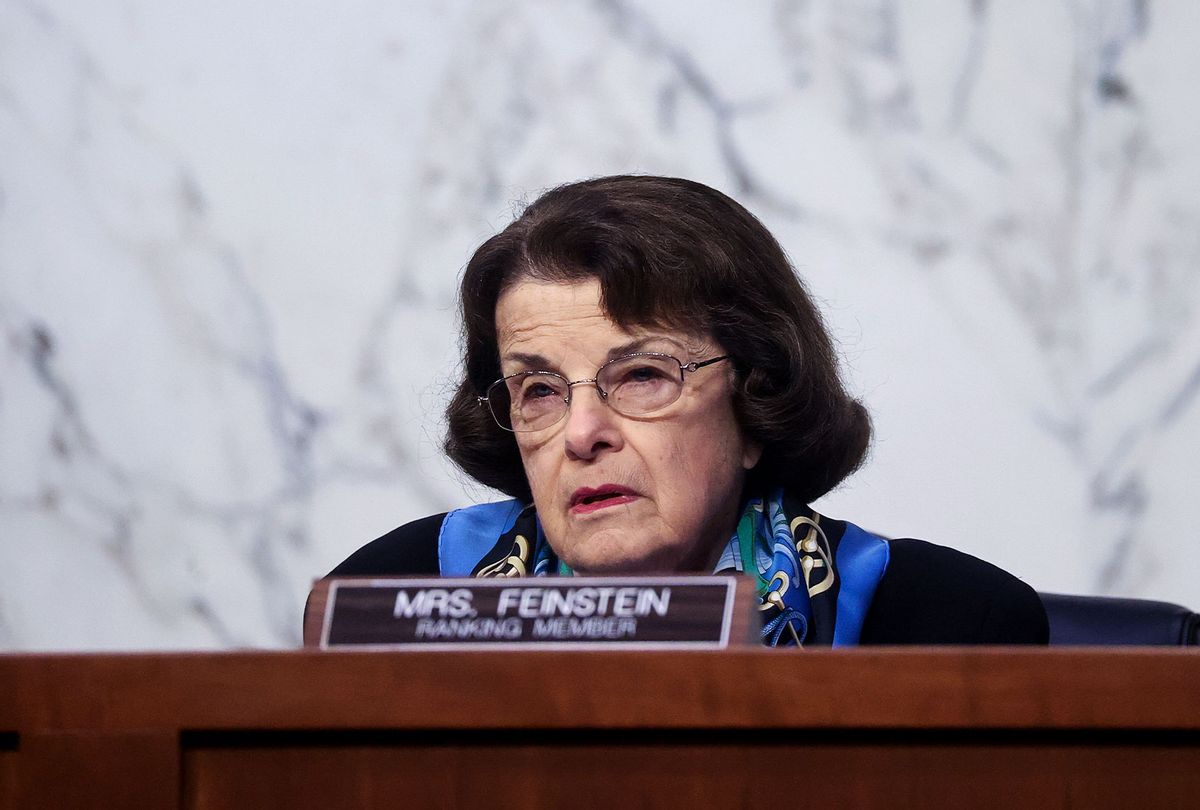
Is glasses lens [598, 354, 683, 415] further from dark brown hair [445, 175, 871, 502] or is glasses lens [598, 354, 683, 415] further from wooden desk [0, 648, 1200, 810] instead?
wooden desk [0, 648, 1200, 810]

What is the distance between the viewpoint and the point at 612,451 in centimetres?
163

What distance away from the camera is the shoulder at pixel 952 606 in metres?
1.64

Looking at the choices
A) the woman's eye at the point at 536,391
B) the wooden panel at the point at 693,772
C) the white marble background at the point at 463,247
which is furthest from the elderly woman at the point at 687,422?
the wooden panel at the point at 693,772

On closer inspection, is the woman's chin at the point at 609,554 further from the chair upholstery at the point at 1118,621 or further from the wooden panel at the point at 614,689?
the wooden panel at the point at 614,689

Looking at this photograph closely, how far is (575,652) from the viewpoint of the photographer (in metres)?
0.77

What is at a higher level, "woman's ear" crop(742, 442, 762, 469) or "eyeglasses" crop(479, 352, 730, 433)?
"eyeglasses" crop(479, 352, 730, 433)

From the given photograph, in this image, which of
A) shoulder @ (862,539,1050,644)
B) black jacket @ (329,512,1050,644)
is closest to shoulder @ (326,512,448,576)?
black jacket @ (329,512,1050,644)

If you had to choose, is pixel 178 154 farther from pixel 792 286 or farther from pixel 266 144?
pixel 792 286

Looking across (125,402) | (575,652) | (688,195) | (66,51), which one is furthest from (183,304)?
(575,652)

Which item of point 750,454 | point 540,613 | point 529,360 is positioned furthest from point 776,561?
point 540,613

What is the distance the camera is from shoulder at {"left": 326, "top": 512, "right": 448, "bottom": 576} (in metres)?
1.91

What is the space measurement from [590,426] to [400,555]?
47 cm

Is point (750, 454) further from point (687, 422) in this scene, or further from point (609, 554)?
point (609, 554)

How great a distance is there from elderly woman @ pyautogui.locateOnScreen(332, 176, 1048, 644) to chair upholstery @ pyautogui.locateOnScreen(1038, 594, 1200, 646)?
0.22 feet
